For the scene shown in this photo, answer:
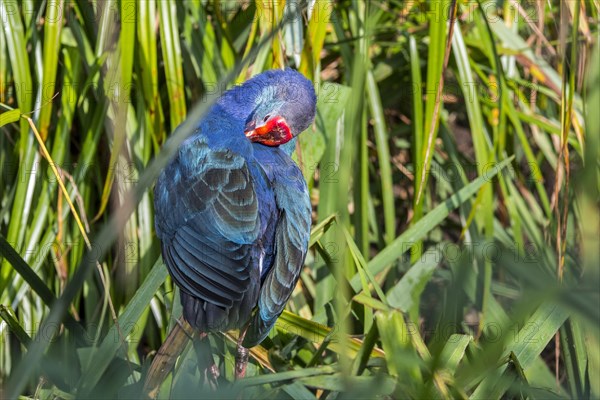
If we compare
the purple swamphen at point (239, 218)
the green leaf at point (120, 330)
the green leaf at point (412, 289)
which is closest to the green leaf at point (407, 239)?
the green leaf at point (412, 289)

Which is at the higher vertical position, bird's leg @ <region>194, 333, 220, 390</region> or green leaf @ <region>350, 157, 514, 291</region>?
green leaf @ <region>350, 157, 514, 291</region>

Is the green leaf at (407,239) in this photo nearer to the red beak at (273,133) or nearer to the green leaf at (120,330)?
the red beak at (273,133)

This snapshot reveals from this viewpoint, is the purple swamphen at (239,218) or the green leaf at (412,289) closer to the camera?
the purple swamphen at (239,218)

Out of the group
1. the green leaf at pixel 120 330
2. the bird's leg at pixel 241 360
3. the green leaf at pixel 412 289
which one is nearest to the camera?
the green leaf at pixel 120 330

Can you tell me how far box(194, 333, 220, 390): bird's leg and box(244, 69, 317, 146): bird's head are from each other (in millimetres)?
581

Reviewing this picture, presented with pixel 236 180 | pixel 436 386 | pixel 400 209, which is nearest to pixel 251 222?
pixel 236 180

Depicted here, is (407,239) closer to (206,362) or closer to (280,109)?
(280,109)

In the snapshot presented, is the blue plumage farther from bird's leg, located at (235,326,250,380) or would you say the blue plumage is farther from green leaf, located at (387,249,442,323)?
green leaf, located at (387,249,442,323)

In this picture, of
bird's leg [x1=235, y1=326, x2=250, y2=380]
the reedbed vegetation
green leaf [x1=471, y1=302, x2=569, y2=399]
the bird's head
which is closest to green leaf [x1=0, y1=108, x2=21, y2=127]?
the reedbed vegetation

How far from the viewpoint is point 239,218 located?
196 centimetres

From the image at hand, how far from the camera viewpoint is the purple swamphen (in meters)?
1.92

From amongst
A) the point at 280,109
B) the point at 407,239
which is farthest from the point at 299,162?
the point at 407,239

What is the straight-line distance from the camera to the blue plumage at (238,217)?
1.92 metres

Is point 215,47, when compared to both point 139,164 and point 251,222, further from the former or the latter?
point 251,222
